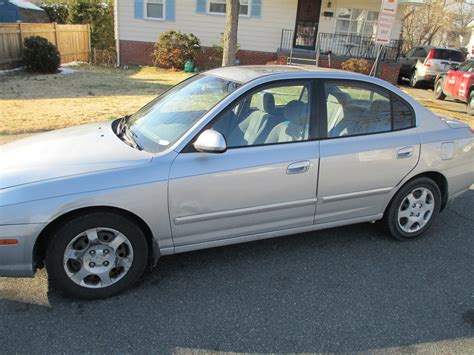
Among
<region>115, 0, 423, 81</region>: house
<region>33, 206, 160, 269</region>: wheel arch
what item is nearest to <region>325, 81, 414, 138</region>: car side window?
<region>33, 206, 160, 269</region>: wheel arch

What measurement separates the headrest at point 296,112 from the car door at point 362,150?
→ 177 mm

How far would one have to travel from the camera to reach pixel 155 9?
1842 centimetres

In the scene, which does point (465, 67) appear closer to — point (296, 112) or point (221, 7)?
point (221, 7)

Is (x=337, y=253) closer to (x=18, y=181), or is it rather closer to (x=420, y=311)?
(x=420, y=311)

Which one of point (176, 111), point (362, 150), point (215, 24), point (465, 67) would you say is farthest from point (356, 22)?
point (176, 111)

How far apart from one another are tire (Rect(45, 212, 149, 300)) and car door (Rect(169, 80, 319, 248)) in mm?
327

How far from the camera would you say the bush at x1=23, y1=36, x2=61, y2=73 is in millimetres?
15183

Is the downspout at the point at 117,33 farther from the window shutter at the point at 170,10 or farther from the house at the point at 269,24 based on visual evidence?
the window shutter at the point at 170,10

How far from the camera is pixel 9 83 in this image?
1283cm

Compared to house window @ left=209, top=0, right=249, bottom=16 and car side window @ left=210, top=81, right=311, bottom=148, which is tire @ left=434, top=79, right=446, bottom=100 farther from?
car side window @ left=210, top=81, right=311, bottom=148

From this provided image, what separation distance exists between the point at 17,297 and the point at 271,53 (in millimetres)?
16965

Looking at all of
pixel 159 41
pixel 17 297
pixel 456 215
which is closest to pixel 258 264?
pixel 17 297

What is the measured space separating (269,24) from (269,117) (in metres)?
15.9

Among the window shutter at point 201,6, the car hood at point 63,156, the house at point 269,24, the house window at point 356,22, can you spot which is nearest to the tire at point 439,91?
the house at point 269,24
